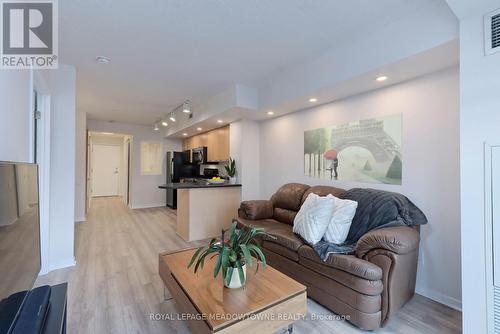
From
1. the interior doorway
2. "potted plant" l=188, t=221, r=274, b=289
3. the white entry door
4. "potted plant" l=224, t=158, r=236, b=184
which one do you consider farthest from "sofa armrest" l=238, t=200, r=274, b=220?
the white entry door

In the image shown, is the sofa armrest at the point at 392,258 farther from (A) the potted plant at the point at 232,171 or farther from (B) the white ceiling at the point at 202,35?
(A) the potted plant at the point at 232,171

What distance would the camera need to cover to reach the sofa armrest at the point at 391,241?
174 centimetres

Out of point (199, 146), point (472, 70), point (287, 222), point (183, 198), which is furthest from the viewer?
point (199, 146)

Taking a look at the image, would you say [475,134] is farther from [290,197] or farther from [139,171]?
[139,171]

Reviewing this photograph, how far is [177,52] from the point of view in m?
2.55

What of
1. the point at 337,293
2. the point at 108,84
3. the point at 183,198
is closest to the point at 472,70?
the point at 337,293

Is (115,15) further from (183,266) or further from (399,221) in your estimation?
(399,221)

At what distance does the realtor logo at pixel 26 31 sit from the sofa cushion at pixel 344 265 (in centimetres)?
262

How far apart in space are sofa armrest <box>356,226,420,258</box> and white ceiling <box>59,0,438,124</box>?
1.82 m

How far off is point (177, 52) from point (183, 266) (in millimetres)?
2248

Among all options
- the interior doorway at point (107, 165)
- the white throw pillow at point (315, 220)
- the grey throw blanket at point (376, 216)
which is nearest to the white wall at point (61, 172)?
the white throw pillow at point (315, 220)

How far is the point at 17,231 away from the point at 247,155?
3.48 metres

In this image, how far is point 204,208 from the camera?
3986 millimetres

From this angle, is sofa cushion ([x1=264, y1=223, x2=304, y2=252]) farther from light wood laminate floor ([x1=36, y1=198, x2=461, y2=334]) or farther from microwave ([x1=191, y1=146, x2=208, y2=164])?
microwave ([x1=191, y1=146, x2=208, y2=164])
